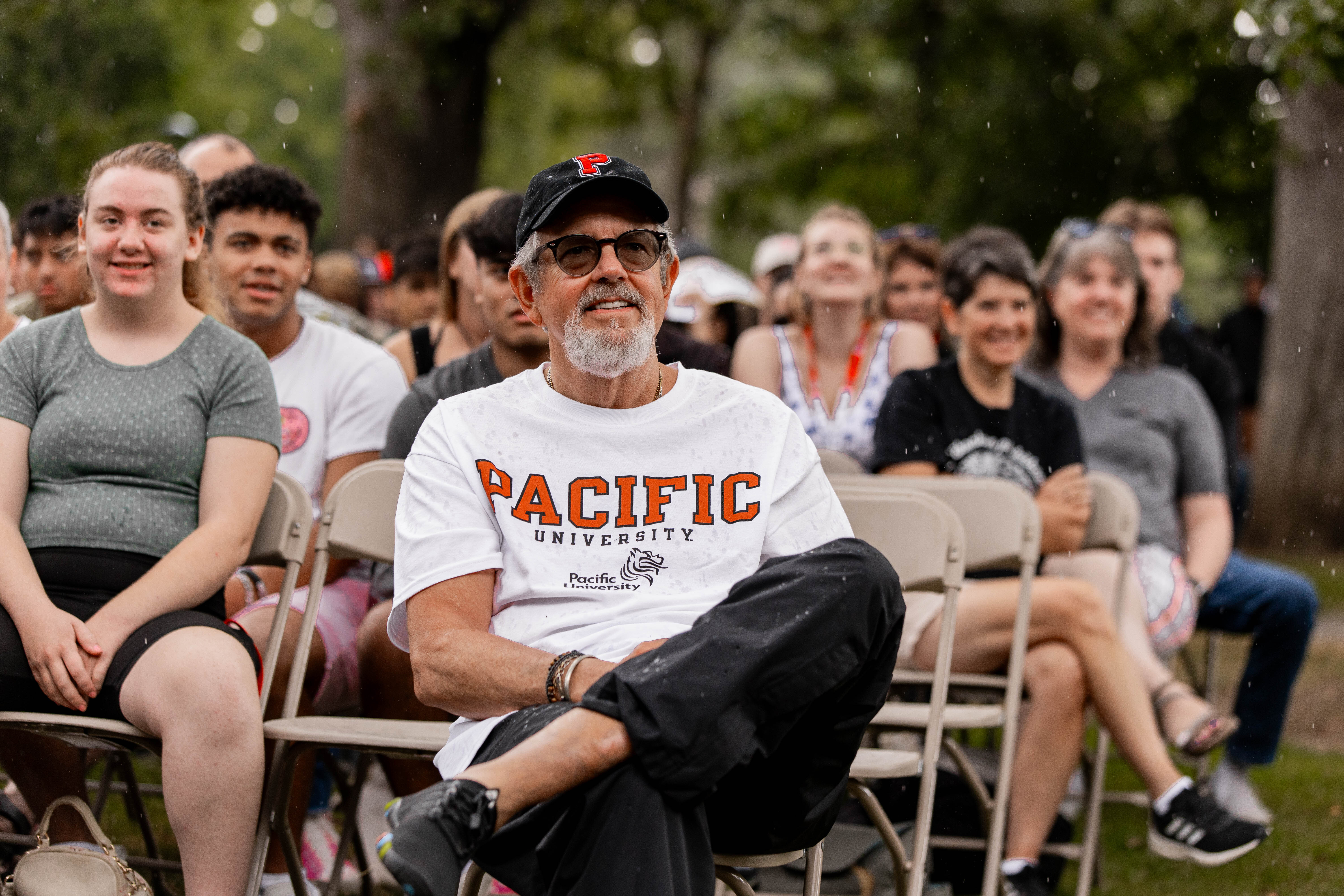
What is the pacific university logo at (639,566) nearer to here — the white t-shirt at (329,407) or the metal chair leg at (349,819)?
the metal chair leg at (349,819)

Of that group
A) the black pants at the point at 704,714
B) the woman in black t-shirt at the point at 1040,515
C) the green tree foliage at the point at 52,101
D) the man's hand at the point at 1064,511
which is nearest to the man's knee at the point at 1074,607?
the woman in black t-shirt at the point at 1040,515

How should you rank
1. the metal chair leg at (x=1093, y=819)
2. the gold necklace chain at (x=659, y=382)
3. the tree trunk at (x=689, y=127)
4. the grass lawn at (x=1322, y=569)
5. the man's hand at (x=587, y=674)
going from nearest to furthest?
1. the man's hand at (x=587, y=674)
2. the gold necklace chain at (x=659, y=382)
3. the metal chair leg at (x=1093, y=819)
4. the grass lawn at (x=1322, y=569)
5. the tree trunk at (x=689, y=127)

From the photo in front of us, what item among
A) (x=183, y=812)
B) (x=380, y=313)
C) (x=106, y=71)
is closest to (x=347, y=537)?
(x=183, y=812)

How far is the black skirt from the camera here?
3.30 metres

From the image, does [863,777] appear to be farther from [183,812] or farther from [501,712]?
[183,812]

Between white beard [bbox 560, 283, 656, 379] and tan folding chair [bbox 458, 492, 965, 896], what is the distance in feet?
2.70

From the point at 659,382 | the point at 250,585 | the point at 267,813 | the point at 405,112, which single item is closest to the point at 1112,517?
the point at 659,382

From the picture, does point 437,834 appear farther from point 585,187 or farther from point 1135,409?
point 1135,409

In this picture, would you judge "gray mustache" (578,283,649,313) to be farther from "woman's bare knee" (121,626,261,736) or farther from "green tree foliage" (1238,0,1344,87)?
"green tree foliage" (1238,0,1344,87)

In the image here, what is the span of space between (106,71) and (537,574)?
1463cm

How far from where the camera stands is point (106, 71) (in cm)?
1567

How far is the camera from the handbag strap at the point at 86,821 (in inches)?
127

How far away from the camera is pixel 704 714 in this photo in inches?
97.9

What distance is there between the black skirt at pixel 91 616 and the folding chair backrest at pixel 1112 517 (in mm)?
2735
